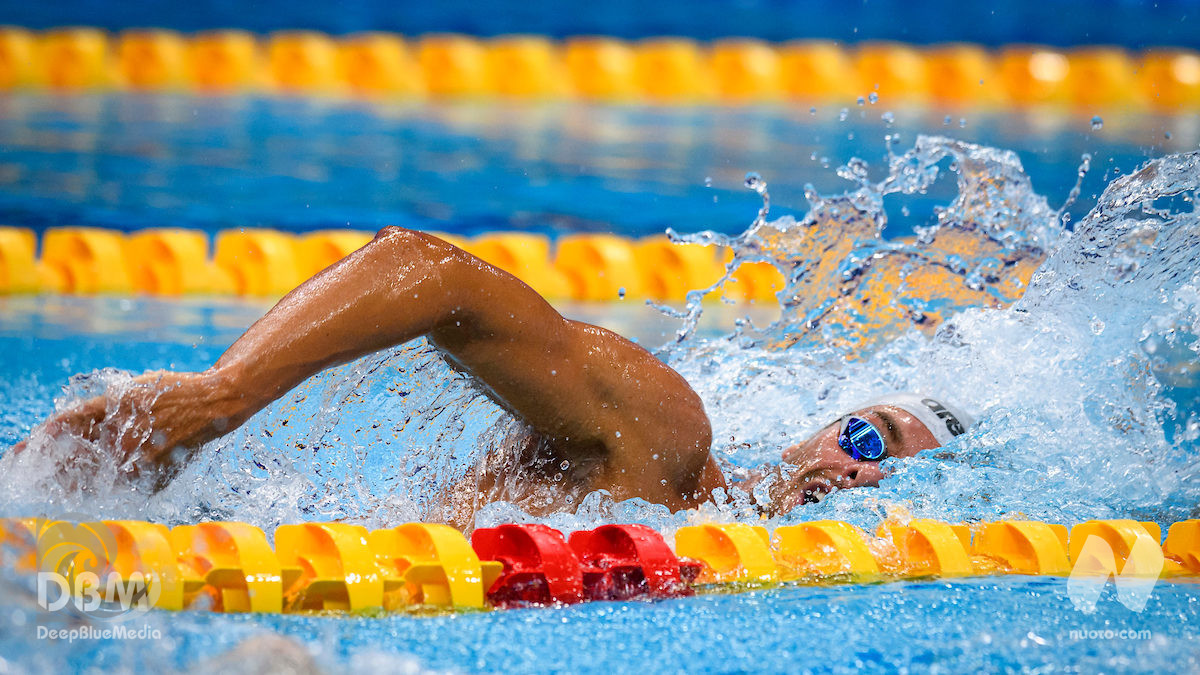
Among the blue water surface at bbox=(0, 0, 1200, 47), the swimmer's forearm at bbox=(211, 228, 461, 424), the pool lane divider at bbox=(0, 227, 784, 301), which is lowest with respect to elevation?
the swimmer's forearm at bbox=(211, 228, 461, 424)

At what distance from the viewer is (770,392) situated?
302 cm

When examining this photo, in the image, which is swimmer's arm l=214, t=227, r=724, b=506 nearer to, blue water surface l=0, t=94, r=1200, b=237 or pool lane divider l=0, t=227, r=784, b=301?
pool lane divider l=0, t=227, r=784, b=301

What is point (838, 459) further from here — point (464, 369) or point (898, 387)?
point (898, 387)

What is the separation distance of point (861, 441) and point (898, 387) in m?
0.91

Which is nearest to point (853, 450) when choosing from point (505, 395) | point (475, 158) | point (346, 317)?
point (505, 395)

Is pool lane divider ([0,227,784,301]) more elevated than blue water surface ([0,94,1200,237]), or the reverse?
blue water surface ([0,94,1200,237])

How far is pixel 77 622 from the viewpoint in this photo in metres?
1.39

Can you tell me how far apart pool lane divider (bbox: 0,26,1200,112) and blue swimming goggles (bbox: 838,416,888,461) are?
226 inches

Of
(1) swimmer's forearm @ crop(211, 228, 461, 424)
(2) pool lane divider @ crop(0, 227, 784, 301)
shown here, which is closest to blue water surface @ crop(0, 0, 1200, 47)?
(2) pool lane divider @ crop(0, 227, 784, 301)

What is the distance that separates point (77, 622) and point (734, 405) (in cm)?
190

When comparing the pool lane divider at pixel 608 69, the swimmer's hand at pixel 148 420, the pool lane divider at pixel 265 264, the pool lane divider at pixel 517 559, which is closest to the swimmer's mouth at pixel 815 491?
the pool lane divider at pixel 517 559

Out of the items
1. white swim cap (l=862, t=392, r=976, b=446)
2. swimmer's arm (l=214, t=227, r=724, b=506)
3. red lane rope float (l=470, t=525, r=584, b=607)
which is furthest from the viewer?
white swim cap (l=862, t=392, r=976, b=446)

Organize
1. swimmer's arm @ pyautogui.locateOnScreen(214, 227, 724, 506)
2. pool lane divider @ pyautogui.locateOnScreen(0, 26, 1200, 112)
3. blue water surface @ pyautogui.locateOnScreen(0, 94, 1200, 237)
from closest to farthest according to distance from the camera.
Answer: swimmer's arm @ pyautogui.locateOnScreen(214, 227, 724, 506) → blue water surface @ pyautogui.locateOnScreen(0, 94, 1200, 237) → pool lane divider @ pyautogui.locateOnScreen(0, 26, 1200, 112)

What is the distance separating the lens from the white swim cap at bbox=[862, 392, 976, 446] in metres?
2.31
